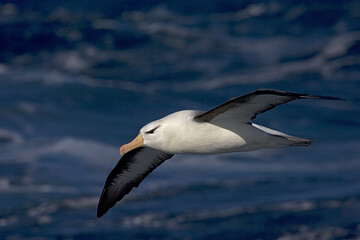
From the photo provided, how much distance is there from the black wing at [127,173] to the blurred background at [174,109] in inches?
792

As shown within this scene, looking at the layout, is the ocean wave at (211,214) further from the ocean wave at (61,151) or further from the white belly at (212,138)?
the white belly at (212,138)

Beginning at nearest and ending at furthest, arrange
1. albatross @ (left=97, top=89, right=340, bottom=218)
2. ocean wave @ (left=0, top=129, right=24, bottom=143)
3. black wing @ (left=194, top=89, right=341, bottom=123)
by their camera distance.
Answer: black wing @ (left=194, top=89, right=341, bottom=123) < albatross @ (left=97, top=89, right=340, bottom=218) < ocean wave @ (left=0, top=129, right=24, bottom=143)

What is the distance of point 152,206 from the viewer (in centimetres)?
3803

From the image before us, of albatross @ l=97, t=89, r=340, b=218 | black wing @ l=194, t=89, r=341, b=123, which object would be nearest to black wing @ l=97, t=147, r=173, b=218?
albatross @ l=97, t=89, r=340, b=218

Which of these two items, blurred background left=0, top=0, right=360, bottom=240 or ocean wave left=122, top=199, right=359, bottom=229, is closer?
ocean wave left=122, top=199, right=359, bottom=229

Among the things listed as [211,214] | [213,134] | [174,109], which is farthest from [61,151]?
[213,134]

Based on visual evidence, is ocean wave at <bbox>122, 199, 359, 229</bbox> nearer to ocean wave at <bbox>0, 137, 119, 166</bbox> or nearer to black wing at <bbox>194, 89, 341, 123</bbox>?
ocean wave at <bbox>0, 137, 119, 166</bbox>

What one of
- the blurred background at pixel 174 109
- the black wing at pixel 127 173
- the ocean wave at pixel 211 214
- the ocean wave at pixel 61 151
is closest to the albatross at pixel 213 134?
the black wing at pixel 127 173

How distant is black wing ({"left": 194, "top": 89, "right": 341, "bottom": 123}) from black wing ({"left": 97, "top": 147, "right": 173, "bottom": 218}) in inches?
90.3

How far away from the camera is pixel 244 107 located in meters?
10.6

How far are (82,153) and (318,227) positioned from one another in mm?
16939

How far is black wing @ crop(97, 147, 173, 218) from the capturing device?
42.0 ft

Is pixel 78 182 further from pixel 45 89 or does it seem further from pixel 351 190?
pixel 351 190

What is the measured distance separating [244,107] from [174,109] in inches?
1672
